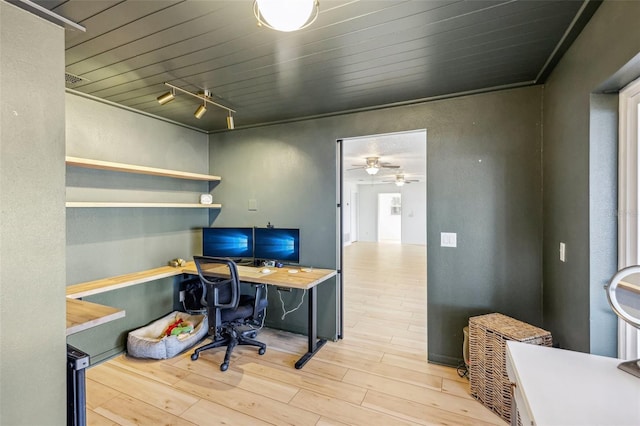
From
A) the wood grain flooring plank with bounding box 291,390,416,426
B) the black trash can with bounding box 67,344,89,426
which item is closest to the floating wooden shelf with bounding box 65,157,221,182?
the black trash can with bounding box 67,344,89,426

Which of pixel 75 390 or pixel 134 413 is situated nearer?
pixel 75 390

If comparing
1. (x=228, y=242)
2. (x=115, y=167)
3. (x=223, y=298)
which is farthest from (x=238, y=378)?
(x=115, y=167)

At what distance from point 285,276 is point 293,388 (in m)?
0.92

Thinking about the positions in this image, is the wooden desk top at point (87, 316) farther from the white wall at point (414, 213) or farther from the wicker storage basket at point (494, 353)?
the white wall at point (414, 213)

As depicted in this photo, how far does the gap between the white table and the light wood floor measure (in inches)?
40.8

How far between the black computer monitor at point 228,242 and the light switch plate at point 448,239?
6.55ft

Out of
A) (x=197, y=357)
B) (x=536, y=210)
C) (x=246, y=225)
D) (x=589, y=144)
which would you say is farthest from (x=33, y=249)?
(x=536, y=210)

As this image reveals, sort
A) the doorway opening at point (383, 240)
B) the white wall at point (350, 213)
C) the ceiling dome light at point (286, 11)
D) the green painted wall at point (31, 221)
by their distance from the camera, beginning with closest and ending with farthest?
the ceiling dome light at point (286, 11)
the green painted wall at point (31, 221)
the doorway opening at point (383, 240)
the white wall at point (350, 213)

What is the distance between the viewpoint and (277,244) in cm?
314

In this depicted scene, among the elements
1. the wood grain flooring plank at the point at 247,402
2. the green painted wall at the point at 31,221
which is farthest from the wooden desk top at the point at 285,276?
the green painted wall at the point at 31,221

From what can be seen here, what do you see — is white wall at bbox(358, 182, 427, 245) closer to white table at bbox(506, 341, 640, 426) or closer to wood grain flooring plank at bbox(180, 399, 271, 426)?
wood grain flooring plank at bbox(180, 399, 271, 426)

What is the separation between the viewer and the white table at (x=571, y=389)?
0.85m

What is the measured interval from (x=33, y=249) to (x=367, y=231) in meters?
10.7

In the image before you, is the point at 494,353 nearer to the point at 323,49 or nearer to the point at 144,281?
the point at 323,49
